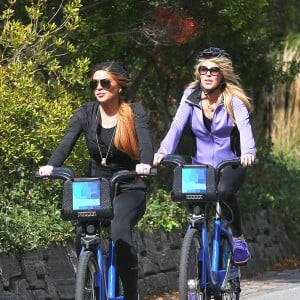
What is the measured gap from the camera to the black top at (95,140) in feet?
23.3

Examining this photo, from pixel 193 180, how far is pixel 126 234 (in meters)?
0.89

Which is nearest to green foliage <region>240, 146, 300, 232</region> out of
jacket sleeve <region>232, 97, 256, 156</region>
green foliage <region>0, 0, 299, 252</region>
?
green foliage <region>0, 0, 299, 252</region>

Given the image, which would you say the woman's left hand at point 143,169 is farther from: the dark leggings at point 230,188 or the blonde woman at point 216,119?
the dark leggings at point 230,188

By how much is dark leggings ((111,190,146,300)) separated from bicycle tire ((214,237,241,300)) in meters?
1.21

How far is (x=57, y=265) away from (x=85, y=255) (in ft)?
8.90

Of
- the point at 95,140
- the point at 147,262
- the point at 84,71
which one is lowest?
the point at 147,262

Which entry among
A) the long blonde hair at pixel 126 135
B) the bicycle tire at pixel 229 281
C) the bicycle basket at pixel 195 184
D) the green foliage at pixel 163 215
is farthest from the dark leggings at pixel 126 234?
the green foliage at pixel 163 215

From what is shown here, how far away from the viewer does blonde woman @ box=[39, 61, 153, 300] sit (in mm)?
7000

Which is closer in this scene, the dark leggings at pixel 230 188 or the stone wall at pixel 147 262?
the dark leggings at pixel 230 188

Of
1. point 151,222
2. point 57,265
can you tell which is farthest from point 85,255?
point 151,222

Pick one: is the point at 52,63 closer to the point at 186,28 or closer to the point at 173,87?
the point at 186,28

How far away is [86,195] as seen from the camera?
6.72m

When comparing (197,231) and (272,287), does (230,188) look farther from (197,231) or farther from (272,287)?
(272,287)

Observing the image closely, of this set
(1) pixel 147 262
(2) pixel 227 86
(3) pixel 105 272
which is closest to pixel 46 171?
(3) pixel 105 272
